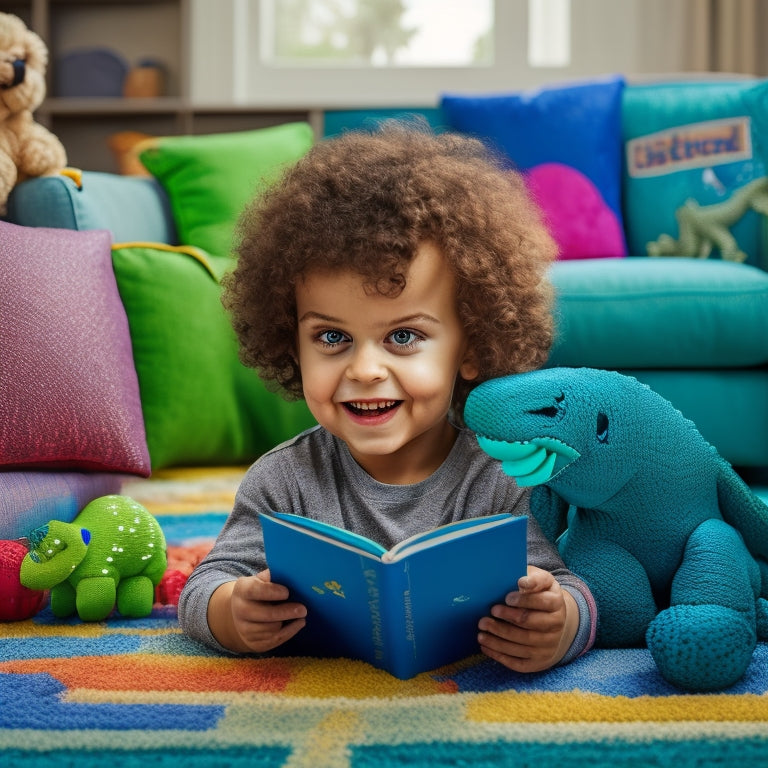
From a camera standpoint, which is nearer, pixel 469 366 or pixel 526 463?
pixel 526 463

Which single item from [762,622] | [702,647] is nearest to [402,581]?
[702,647]

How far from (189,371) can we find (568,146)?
992 mm

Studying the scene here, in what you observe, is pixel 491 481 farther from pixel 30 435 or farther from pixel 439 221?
pixel 30 435

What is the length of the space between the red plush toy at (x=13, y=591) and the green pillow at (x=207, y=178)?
120 cm

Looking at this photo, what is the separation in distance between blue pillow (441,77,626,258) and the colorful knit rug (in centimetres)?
134

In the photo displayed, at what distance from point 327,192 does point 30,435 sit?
506mm

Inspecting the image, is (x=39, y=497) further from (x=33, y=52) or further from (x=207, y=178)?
(x=207, y=178)

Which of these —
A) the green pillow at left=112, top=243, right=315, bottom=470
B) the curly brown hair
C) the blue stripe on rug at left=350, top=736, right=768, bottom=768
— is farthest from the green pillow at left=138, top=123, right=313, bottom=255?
the blue stripe on rug at left=350, top=736, right=768, bottom=768

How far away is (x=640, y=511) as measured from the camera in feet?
3.13

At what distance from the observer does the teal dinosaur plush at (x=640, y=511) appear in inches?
33.4

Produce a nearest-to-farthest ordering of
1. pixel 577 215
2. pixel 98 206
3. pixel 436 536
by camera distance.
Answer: pixel 436 536 < pixel 98 206 < pixel 577 215

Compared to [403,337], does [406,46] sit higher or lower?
higher

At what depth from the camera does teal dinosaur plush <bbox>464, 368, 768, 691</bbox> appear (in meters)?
0.85

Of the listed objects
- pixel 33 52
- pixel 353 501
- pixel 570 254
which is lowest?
pixel 353 501
